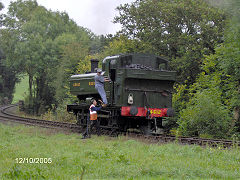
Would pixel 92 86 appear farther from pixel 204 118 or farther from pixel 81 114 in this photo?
pixel 204 118

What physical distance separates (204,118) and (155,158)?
26.9ft

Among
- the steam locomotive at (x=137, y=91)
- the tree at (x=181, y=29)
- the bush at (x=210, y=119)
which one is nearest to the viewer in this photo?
the steam locomotive at (x=137, y=91)

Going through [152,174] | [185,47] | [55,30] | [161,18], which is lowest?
[152,174]

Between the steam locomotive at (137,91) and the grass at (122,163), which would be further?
the steam locomotive at (137,91)

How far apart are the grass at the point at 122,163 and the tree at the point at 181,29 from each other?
12.9m

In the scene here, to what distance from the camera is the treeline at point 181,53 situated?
17.0 meters

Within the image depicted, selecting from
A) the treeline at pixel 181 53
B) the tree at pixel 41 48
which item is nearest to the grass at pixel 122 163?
the treeline at pixel 181 53

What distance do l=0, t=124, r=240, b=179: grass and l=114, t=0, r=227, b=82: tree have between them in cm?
1287

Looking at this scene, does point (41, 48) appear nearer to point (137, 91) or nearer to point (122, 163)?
point (137, 91)

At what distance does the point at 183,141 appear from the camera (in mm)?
14430

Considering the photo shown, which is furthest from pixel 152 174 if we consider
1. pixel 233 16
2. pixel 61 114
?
pixel 61 114
